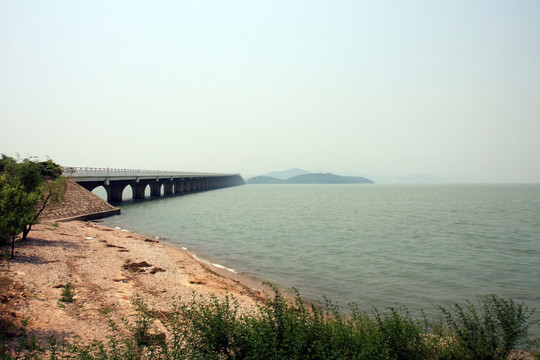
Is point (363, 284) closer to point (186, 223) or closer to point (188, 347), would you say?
point (188, 347)

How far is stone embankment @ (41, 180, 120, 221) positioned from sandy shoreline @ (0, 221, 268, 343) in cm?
1140

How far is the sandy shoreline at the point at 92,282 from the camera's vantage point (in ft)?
33.5

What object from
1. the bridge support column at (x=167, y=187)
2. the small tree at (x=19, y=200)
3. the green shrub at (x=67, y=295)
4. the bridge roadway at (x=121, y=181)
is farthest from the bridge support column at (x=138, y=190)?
the green shrub at (x=67, y=295)

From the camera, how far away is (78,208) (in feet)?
132

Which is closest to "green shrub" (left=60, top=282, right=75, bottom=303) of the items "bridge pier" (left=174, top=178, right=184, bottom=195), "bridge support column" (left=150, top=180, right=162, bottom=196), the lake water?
the lake water

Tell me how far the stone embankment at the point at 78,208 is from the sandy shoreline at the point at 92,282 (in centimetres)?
1140

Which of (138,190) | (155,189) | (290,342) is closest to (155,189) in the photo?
(155,189)

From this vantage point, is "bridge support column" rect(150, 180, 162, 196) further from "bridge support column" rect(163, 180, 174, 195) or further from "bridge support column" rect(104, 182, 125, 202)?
"bridge support column" rect(104, 182, 125, 202)

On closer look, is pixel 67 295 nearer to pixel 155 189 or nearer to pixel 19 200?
pixel 19 200

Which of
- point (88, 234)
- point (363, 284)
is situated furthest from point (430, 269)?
point (88, 234)

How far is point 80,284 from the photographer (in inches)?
551

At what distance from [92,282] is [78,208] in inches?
1208

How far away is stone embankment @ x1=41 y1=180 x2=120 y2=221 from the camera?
35634 millimetres

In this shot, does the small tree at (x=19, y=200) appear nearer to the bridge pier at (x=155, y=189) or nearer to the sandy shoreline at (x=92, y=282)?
Result: the sandy shoreline at (x=92, y=282)
